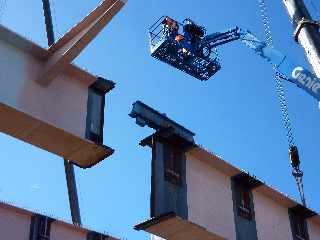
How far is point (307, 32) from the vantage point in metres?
15.9

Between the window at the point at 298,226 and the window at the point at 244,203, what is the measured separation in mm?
1734

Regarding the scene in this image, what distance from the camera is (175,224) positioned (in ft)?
40.8

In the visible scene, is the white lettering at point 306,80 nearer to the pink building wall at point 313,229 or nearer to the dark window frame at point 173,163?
the pink building wall at point 313,229

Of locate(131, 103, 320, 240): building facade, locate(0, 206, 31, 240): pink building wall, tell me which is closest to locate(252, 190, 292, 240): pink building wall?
locate(131, 103, 320, 240): building facade

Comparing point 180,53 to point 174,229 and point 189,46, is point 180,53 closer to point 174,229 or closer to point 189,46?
point 189,46

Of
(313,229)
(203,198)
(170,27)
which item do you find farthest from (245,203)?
(170,27)

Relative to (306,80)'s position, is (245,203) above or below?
below

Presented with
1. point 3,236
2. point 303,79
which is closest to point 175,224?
point 3,236

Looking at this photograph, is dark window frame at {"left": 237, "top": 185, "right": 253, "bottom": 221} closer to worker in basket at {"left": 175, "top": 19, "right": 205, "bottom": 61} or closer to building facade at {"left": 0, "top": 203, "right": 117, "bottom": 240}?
building facade at {"left": 0, "top": 203, "right": 117, "bottom": 240}

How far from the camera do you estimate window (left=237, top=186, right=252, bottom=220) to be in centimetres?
1435

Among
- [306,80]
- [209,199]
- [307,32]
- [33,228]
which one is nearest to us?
[209,199]

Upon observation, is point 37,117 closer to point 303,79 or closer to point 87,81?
point 87,81

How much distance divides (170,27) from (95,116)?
17885mm

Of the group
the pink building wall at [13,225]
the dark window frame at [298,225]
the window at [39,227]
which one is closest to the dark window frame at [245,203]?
the dark window frame at [298,225]
